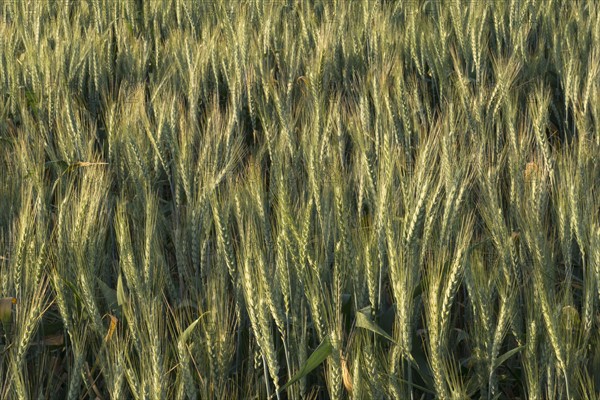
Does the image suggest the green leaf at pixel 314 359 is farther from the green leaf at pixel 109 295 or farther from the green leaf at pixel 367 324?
the green leaf at pixel 109 295

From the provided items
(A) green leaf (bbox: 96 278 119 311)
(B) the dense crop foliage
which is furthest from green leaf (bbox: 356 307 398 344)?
(A) green leaf (bbox: 96 278 119 311)

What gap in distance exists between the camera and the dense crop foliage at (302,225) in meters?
1.52

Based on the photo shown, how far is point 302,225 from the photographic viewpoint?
1.62 meters

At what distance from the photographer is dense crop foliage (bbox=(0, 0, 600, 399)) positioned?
1.52m

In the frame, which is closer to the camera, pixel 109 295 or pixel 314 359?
pixel 314 359

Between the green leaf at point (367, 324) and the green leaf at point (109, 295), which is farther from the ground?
the green leaf at point (367, 324)

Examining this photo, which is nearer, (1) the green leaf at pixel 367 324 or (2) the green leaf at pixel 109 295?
(1) the green leaf at pixel 367 324

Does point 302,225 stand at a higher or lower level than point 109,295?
higher

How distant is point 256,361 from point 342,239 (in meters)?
0.27

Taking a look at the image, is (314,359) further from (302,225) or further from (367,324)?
(302,225)

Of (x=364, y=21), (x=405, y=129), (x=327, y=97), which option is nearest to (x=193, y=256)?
(x=405, y=129)

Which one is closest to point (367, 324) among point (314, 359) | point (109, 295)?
point (314, 359)

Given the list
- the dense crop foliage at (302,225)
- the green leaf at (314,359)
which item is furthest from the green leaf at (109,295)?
the green leaf at (314,359)

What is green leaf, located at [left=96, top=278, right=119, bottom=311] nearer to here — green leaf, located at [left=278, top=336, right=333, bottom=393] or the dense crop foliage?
the dense crop foliage
